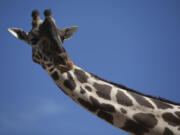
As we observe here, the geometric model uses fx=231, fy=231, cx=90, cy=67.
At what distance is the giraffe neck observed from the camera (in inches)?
136

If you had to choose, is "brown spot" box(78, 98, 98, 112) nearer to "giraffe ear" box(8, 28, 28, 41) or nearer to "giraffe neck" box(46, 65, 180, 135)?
"giraffe neck" box(46, 65, 180, 135)

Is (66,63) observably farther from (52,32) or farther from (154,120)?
(154,120)

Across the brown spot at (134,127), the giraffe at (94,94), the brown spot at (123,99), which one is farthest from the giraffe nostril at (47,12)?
the brown spot at (134,127)

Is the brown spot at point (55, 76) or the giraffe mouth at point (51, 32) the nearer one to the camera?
the giraffe mouth at point (51, 32)

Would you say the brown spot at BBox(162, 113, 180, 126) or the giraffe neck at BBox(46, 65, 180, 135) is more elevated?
the brown spot at BBox(162, 113, 180, 126)

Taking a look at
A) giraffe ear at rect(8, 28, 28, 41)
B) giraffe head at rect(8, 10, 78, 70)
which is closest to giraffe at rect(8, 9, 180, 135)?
giraffe head at rect(8, 10, 78, 70)

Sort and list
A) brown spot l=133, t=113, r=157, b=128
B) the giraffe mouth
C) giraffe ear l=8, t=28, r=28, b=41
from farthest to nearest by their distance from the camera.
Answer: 1. giraffe ear l=8, t=28, r=28, b=41
2. brown spot l=133, t=113, r=157, b=128
3. the giraffe mouth

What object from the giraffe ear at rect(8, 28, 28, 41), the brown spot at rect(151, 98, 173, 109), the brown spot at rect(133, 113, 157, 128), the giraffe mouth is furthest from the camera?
the giraffe ear at rect(8, 28, 28, 41)

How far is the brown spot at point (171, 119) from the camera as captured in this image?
3.64m

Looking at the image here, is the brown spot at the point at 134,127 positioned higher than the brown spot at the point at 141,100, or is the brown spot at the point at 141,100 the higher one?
the brown spot at the point at 141,100

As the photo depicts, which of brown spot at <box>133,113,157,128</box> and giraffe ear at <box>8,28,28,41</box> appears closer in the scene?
brown spot at <box>133,113,157,128</box>

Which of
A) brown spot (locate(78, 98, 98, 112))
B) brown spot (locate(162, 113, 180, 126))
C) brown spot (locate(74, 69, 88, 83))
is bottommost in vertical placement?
brown spot (locate(78, 98, 98, 112))

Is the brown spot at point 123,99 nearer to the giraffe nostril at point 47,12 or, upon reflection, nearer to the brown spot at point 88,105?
the brown spot at point 88,105

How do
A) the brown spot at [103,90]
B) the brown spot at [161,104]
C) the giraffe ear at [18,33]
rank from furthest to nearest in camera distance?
the giraffe ear at [18,33] → the brown spot at [161,104] → the brown spot at [103,90]
